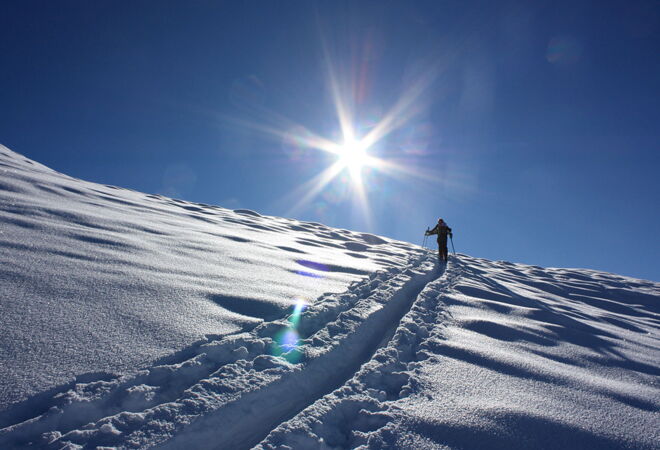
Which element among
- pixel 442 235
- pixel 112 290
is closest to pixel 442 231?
pixel 442 235

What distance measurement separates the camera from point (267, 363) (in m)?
2.75

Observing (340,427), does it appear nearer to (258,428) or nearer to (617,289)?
(258,428)

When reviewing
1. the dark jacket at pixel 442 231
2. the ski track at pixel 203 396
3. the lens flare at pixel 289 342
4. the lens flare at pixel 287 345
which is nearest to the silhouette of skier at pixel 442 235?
the dark jacket at pixel 442 231

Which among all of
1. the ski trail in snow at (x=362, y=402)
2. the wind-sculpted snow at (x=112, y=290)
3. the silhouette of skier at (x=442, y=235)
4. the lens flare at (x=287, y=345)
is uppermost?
the silhouette of skier at (x=442, y=235)

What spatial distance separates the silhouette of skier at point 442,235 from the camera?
11.6 meters

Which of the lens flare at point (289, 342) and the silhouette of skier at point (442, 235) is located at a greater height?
the silhouette of skier at point (442, 235)

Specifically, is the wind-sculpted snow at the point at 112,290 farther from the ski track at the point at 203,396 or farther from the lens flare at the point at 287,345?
the lens flare at the point at 287,345

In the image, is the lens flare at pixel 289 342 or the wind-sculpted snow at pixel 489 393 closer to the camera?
the wind-sculpted snow at pixel 489 393

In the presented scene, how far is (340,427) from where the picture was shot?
2.22 m

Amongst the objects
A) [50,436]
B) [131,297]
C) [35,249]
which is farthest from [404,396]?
[35,249]

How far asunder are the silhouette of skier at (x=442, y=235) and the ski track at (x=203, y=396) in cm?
882

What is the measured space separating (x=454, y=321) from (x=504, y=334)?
2.15 ft

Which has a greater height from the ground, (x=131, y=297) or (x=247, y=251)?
(x=247, y=251)

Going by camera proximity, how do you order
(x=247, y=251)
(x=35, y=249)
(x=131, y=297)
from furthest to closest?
(x=247, y=251) → (x=35, y=249) → (x=131, y=297)
